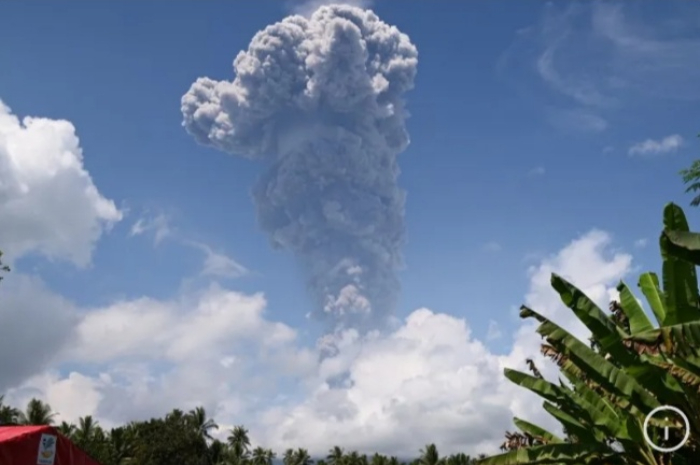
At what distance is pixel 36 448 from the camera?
21.6 feet

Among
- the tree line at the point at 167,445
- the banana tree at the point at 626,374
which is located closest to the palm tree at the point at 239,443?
the tree line at the point at 167,445

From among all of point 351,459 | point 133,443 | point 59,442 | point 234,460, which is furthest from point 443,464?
point 59,442

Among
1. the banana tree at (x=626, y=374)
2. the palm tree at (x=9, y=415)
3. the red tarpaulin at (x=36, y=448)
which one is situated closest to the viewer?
the red tarpaulin at (x=36, y=448)

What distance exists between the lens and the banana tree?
10.2m

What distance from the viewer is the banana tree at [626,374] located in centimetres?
1016

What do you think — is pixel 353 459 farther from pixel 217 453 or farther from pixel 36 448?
pixel 36 448

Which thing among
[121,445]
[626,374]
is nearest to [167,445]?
[121,445]

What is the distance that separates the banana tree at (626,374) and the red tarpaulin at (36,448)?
631cm

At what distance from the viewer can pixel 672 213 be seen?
34.5ft

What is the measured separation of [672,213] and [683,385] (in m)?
2.33

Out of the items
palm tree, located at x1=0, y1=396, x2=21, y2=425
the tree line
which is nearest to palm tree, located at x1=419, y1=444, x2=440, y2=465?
the tree line

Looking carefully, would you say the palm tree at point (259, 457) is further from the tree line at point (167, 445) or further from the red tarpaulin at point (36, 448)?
the red tarpaulin at point (36, 448)

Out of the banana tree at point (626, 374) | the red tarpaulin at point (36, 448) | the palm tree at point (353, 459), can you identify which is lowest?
the red tarpaulin at point (36, 448)

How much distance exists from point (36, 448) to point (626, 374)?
24.7 feet
